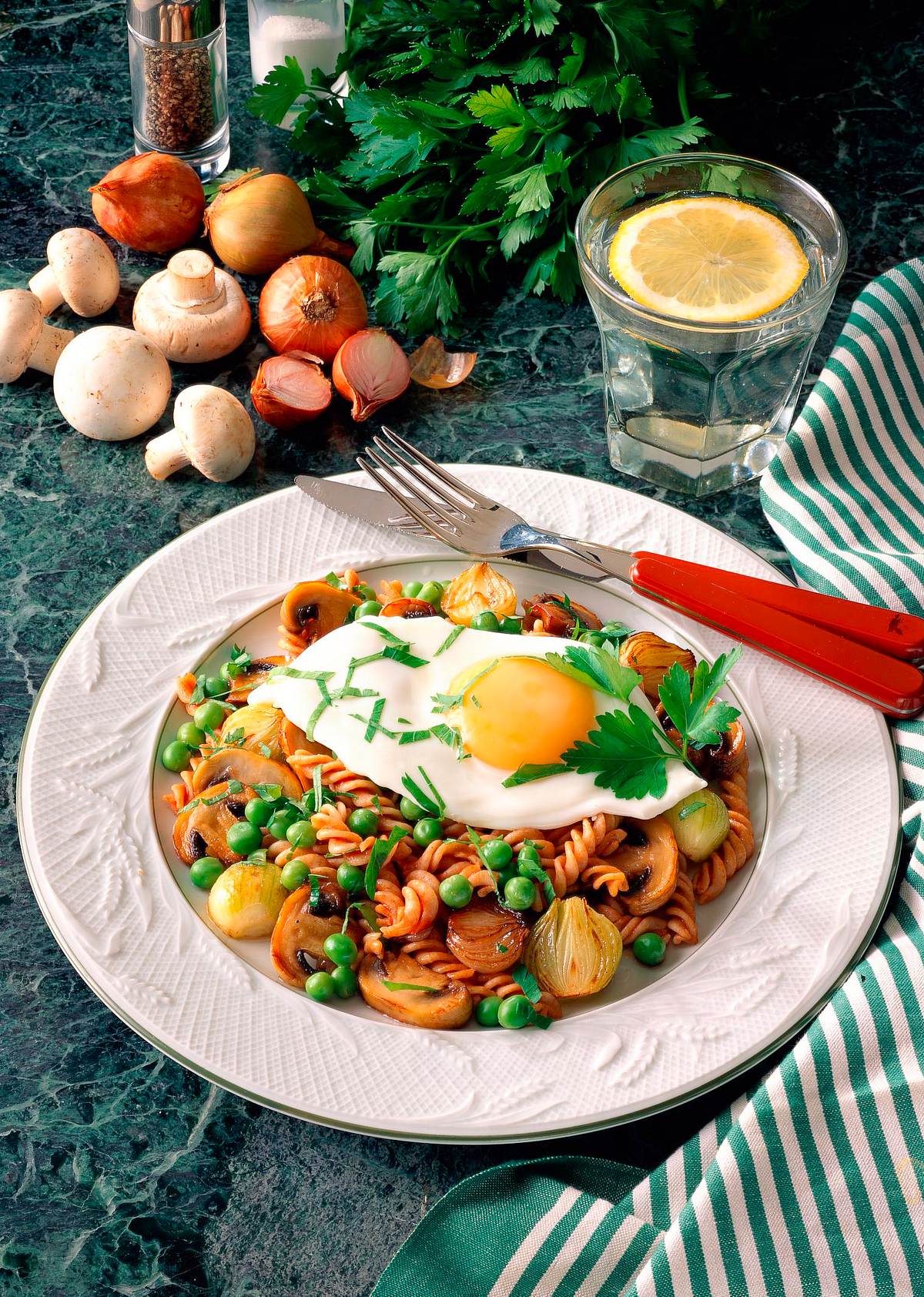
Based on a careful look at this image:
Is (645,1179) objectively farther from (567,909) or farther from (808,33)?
(808,33)

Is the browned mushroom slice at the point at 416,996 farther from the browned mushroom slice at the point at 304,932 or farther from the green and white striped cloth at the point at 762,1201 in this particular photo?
the green and white striped cloth at the point at 762,1201

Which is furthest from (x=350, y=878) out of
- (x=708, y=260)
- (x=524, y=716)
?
(x=708, y=260)

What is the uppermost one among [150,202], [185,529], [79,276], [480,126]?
[480,126]

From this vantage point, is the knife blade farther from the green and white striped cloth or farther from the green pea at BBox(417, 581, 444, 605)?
the green and white striped cloth

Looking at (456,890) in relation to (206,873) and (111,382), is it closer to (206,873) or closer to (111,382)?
(206,873)

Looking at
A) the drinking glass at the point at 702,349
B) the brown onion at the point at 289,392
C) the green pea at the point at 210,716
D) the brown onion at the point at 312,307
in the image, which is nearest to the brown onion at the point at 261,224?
the brown onion at the point at 312,307
